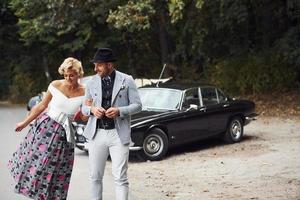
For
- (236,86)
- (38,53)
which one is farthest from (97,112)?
(38,53)

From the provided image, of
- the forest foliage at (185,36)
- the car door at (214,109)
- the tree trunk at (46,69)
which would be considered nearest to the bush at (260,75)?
the forest foliage at (185,36)

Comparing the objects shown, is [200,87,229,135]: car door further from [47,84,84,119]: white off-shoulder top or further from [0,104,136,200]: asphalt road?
[47,84,84,119]: white off-shoulder top

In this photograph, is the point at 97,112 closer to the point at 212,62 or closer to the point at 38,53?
the point at 212,62

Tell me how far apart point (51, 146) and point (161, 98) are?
587 centimetres

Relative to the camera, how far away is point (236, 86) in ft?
74.1

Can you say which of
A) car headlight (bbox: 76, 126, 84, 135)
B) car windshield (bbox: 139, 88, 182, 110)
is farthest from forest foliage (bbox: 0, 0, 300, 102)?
car headlight (bbox: 76, 126, 84, 135)

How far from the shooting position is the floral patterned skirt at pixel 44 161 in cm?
575

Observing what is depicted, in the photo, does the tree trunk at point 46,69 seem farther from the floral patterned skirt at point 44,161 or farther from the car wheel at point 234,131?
the floral patterned skirt at point 44,161

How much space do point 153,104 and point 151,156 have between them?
52.4 inches

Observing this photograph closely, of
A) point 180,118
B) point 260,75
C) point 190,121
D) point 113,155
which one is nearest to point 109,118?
point 113,155

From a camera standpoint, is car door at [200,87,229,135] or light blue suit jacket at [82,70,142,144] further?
car door at [200,87,229,135]

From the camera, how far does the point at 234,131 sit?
12.4m

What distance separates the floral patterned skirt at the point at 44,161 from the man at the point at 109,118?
0.34 metres

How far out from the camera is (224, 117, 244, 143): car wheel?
1223 cm
